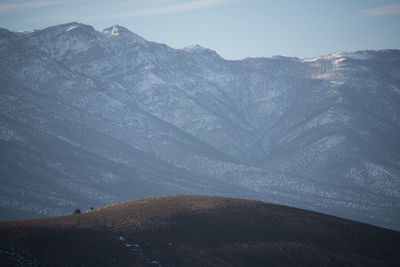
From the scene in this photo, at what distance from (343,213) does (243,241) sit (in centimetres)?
12261

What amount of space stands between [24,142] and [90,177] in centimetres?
3510

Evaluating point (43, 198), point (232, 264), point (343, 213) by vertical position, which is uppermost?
point (232, 264)

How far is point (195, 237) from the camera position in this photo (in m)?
51.7

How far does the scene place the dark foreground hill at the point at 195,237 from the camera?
4338 cm

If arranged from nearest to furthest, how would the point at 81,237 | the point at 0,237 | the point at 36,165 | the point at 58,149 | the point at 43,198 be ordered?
the point at 0,237 → the point at 81,237 → the point at 43,198 → the point at 36,165 → the point at 58,149

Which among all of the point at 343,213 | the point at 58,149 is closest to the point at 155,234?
the point at 343,213

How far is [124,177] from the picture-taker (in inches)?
7303

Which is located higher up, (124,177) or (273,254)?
(273,254)

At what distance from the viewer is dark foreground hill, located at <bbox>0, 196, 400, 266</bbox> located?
43375mm

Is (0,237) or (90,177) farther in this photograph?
(90,177)

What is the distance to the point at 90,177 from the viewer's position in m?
179

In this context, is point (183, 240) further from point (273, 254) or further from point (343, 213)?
point (343, 213)

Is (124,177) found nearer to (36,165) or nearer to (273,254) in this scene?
(36,165)

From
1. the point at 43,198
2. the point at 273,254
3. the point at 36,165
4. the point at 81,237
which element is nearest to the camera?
the point at 81,237
